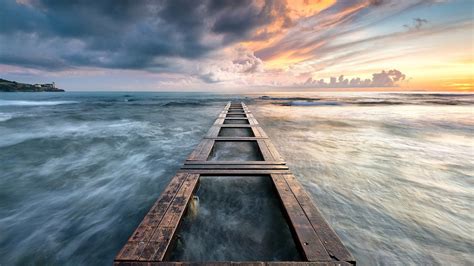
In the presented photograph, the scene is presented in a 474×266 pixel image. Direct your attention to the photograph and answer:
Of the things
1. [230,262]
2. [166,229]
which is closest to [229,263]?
[230,262]

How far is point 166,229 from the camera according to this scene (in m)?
2.17

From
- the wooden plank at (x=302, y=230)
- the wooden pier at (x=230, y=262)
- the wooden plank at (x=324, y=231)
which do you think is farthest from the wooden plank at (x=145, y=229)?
the wooden plank at (x=324, y=231)

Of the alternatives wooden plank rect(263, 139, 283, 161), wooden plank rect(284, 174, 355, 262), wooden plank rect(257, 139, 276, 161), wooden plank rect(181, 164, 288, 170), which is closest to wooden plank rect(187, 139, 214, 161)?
wooden plank rect(181, 164, 288, 170)

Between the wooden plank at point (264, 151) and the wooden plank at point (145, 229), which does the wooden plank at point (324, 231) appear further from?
the wooden plank at point (145, 229)

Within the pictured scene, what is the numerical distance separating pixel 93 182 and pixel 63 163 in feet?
6.78

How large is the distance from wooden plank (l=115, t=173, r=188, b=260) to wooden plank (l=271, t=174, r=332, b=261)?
1.52 metres

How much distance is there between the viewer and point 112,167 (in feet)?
18.2

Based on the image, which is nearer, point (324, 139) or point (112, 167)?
point (112, 167)

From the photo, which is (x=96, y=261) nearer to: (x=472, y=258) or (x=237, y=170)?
(x=237, y=170)

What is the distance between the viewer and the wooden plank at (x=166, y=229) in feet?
6.13

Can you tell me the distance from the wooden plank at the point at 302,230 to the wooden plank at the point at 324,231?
0.16ft

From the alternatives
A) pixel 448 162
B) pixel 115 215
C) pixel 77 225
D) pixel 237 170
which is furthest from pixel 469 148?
pixel 77 225

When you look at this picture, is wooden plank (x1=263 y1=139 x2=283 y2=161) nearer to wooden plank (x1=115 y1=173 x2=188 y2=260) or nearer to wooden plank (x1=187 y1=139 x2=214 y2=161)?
wooden plank (x1=187 y1=139 x2=214 y2=161)

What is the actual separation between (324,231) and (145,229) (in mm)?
1898
